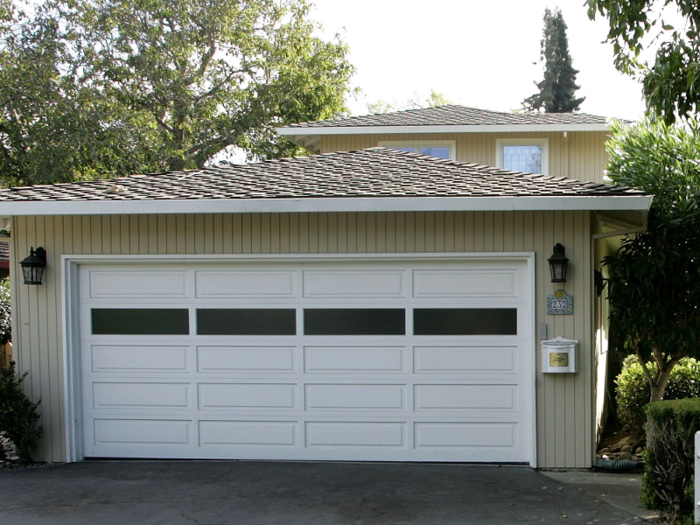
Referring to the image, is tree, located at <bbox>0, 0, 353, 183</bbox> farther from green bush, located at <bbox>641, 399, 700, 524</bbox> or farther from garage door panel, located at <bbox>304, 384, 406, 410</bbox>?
green bush, located at <bbox>641, 399, 700, 524</bbox>

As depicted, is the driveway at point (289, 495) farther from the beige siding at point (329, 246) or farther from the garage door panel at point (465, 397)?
the beige siding at point (329, 246)

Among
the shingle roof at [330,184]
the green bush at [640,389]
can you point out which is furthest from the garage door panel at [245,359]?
the green bush at [640,389]

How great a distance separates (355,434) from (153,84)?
19.3 m

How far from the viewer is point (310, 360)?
8.03 metres

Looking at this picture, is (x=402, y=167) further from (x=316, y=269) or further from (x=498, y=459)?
(x=498, y=459)

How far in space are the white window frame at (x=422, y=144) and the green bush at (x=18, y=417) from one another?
8.86 m

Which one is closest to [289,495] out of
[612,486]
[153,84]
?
[612,486]

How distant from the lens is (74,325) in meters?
8.20

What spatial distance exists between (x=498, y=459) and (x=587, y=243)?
2.43 meters

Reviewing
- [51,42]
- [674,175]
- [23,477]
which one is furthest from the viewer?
[51,42]

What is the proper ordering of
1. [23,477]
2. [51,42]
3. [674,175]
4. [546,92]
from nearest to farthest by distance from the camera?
[23,477]
[674,175]
[51,42]
[546,92]

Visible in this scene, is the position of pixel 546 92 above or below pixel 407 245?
above

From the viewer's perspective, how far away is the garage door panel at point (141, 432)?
320 inches

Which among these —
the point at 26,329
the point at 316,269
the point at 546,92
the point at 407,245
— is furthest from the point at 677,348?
the point at 546,92
